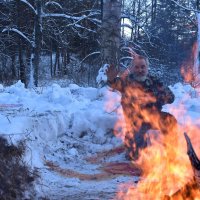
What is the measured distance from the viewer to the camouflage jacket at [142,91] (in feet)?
23.6

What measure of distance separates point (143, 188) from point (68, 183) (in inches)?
44.8

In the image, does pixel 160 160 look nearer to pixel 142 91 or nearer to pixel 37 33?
pixel 142 91

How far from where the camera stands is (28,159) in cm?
579

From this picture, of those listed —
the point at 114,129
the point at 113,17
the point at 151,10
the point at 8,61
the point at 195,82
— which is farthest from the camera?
the point at 151,10

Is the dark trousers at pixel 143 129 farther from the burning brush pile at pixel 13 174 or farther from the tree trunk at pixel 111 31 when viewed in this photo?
the tree trunk at pixel 111 31

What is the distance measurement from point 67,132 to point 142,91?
172 cm

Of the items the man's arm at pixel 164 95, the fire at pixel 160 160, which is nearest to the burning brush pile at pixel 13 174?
the fire at pixel 160 160

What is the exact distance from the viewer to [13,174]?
4633 mm

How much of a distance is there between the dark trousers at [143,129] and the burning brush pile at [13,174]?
2257 millimetres

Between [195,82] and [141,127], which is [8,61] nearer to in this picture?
[195,82]

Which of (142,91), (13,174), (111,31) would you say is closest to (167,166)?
(13,174)

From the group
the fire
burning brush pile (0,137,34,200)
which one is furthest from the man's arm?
burning brush pile (0,137,34,200)

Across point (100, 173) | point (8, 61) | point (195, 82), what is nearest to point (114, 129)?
point (100, 173)

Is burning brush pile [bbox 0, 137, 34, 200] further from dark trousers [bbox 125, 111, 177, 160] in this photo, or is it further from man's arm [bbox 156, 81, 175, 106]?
man's arm [bbox 156, 81, 175, 106]
